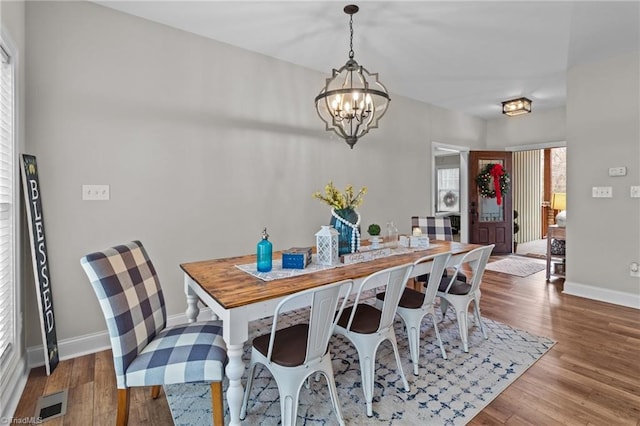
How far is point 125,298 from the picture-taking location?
1.51 metres

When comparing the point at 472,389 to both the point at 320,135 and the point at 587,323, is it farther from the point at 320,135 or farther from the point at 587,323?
the point at 320,135

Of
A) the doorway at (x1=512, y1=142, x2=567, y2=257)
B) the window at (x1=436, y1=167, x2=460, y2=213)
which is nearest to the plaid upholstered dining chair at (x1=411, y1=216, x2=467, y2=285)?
the doorway at (x1=512, y1=142, x2=567, y2=257)

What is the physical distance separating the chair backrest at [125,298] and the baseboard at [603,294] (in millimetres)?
4377

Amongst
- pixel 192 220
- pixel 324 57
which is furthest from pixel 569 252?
pixel 192 220

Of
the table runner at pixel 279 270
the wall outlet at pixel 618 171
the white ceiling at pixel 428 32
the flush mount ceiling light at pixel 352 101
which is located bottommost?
the table runner at pixel 279 270

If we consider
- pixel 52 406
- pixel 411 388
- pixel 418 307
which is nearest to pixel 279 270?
pixel 418 307

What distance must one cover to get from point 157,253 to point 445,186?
808cm

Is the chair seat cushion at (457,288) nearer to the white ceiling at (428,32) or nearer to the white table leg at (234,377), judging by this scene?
the white table leg at (234,377)

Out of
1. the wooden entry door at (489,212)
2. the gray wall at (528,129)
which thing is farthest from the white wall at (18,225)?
the gray wall at (528,129)

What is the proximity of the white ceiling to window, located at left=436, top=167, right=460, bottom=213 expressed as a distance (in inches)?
190

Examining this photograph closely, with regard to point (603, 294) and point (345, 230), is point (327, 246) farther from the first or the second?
point (603, 294)

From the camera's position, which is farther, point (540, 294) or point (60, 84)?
point (540, 294)

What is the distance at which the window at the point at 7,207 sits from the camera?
189 cm

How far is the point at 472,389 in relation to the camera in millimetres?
1977
